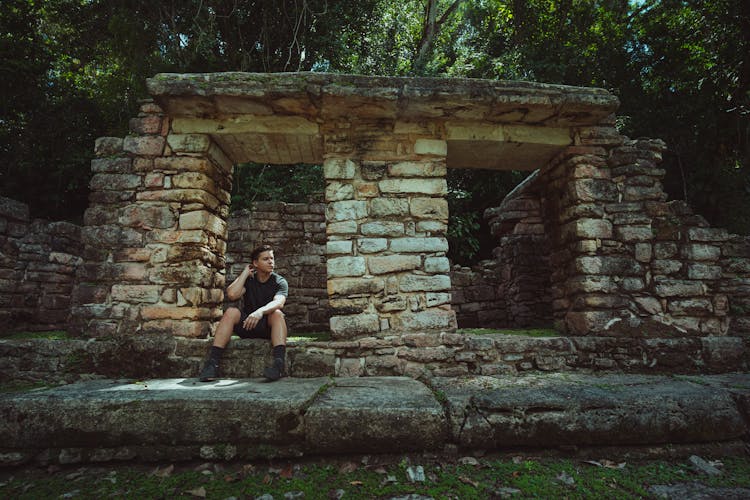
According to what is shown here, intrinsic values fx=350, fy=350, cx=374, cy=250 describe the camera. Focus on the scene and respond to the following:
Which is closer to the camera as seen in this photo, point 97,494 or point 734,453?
point 97,494

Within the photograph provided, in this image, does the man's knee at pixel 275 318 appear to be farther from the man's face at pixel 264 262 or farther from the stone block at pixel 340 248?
the stone block at pixel 340 248

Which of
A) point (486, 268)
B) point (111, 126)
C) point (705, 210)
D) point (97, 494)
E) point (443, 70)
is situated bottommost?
point (97, 494)

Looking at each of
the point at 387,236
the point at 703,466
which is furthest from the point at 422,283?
the point at 703,466

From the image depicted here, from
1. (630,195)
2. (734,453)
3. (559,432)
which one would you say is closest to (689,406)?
(734,453)

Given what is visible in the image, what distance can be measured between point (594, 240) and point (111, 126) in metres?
9.62

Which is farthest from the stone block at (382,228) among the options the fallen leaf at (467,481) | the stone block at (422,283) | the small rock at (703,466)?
the small rock at (703,466)

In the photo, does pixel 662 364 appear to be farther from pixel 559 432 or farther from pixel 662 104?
pixel 662 104

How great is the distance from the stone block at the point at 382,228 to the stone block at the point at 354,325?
80 cm

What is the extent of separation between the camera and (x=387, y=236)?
11.2 ft

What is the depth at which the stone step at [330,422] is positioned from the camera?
82.3 inches

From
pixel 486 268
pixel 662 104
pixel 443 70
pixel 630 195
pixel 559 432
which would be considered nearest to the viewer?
pixel 559 432

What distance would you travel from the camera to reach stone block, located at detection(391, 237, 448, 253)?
3.38 meters

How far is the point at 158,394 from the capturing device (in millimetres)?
2240

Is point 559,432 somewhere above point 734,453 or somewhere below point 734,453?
above
